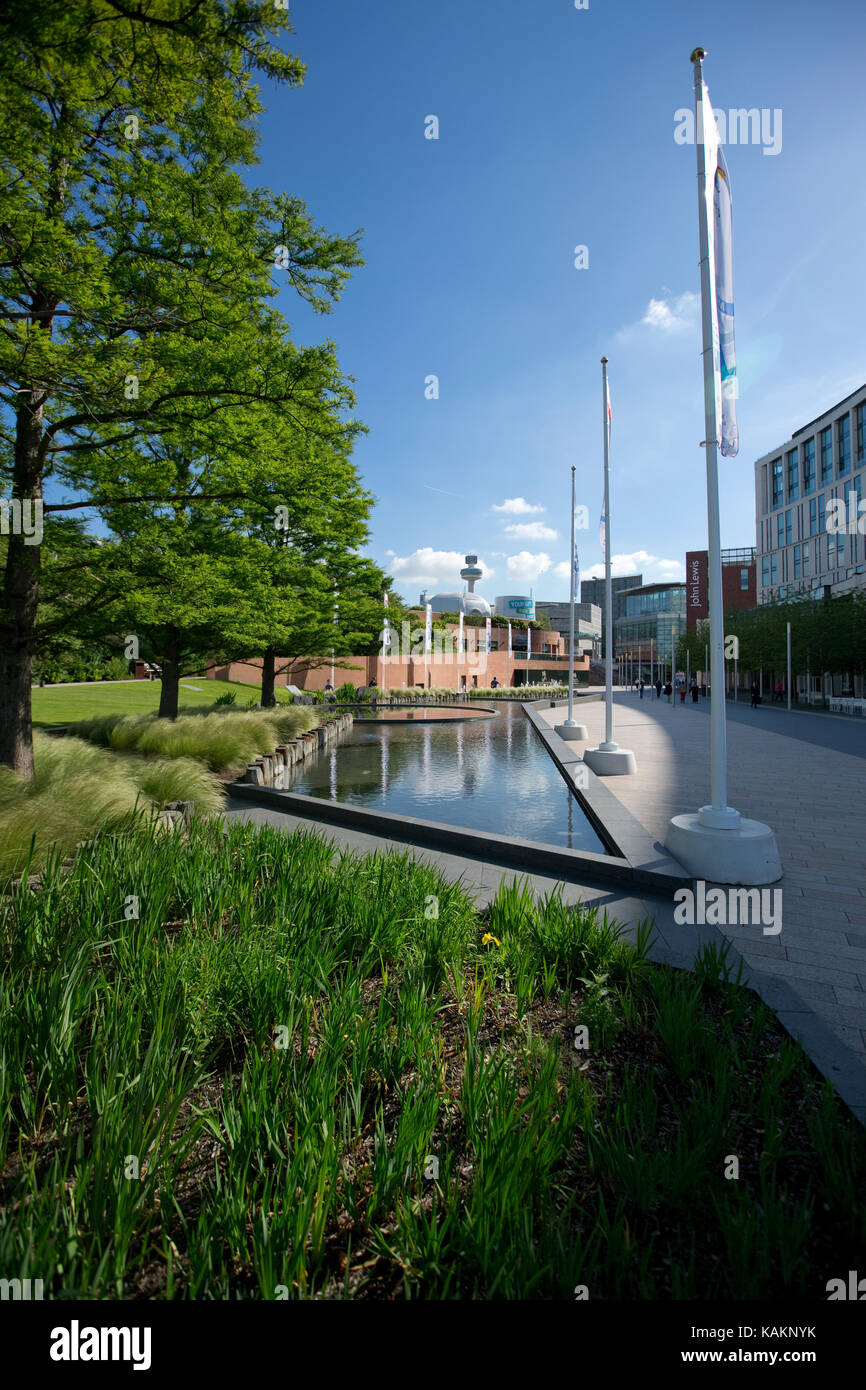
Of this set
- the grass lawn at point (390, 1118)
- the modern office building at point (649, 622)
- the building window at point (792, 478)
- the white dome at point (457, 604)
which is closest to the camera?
the grass lawn at point (390, 1118)

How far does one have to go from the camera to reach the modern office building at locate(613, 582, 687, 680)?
12300cm

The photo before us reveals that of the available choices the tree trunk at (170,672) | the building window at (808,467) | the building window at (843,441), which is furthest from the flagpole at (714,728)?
the building window at (808,467)

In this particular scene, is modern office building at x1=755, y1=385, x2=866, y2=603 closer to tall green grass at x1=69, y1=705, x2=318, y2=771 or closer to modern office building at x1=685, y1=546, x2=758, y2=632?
modern office building at x1=685, y1=546, x2=758, y2=632

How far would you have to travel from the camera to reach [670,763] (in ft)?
46.8

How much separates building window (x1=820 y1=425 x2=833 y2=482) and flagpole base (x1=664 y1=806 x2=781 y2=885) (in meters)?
64.6

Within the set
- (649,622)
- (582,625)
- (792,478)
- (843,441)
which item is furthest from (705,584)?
(582,625)

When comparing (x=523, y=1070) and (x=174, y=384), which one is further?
(x=174, y=384)

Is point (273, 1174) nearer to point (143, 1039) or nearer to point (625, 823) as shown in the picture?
point (143, 1039)

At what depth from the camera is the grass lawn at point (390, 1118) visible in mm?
2014

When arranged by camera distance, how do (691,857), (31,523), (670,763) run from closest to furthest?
(691,857) < (31,523) < (670,763)

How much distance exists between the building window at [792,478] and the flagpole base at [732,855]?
7138 cm

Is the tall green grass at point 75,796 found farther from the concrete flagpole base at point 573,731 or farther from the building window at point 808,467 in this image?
the building window at point 808,467

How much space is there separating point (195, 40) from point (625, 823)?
8.00 m
